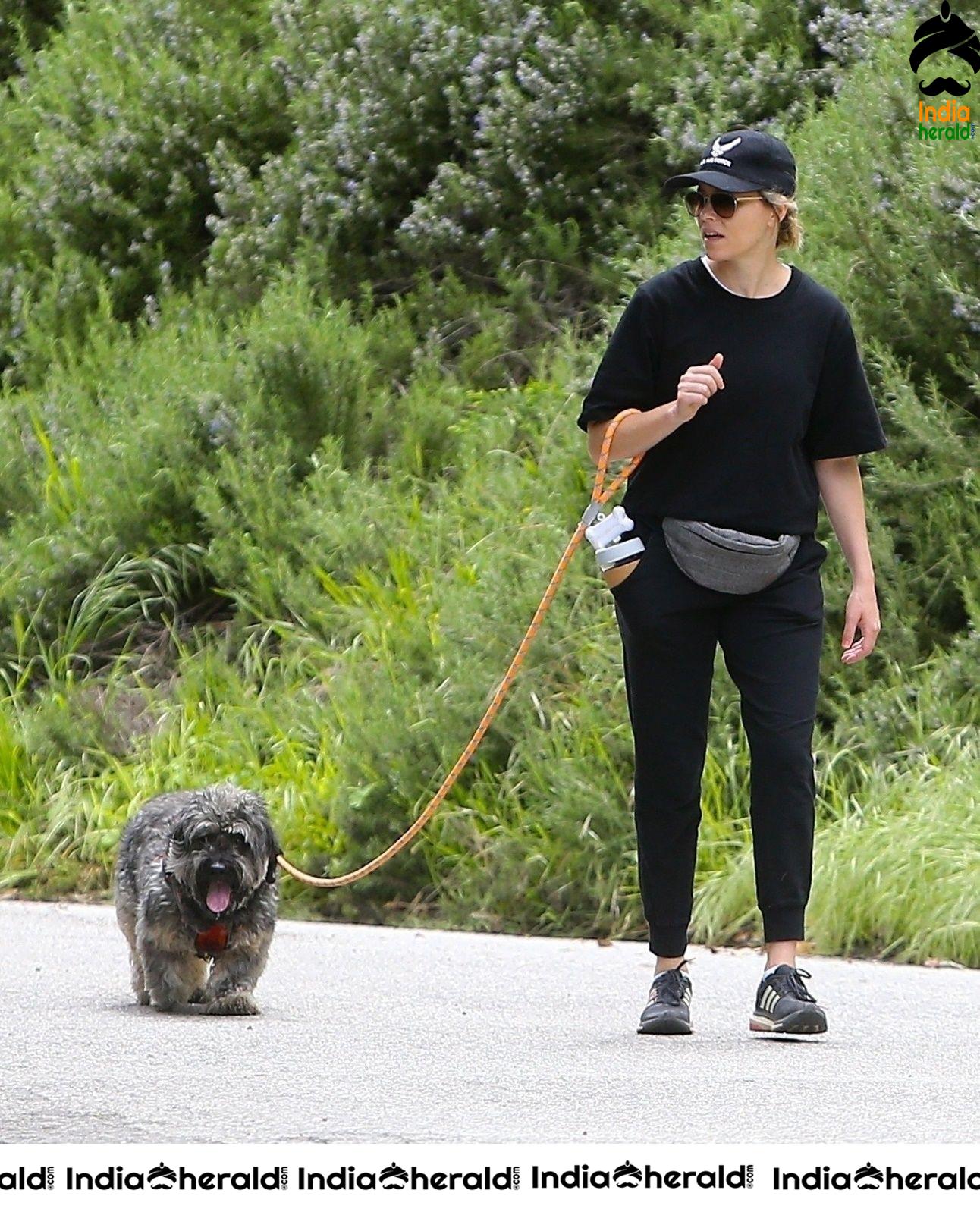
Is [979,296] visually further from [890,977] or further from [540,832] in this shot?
[890,977]

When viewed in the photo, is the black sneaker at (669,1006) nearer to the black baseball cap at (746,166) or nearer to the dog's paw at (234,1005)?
the dog's paw at (234,1005)

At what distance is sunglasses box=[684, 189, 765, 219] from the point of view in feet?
17.5

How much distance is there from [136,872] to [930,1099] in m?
2.57

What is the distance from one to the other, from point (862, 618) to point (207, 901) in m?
1.91

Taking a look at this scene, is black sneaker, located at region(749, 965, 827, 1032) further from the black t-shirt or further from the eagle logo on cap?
the eagle logo on cap

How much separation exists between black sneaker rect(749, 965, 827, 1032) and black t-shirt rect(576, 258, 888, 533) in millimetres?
1134

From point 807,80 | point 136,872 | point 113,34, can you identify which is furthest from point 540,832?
point 113,34

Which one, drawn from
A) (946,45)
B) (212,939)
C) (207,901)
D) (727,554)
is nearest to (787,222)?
(727,554)

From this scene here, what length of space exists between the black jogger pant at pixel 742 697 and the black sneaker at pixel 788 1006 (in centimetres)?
10

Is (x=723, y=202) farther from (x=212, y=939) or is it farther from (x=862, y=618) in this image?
(x=212, y=939)

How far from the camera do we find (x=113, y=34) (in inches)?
603

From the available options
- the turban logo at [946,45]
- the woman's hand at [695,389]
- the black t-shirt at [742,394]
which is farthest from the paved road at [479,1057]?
the turban logo at [946,45]

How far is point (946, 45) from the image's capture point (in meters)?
Result: 10.3

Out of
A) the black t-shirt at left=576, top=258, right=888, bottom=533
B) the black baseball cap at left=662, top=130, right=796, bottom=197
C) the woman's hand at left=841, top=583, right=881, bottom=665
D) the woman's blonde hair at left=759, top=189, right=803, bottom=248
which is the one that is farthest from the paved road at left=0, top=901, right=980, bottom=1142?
the black baseball cap at left=662, top=130, right=796, bottom=197
